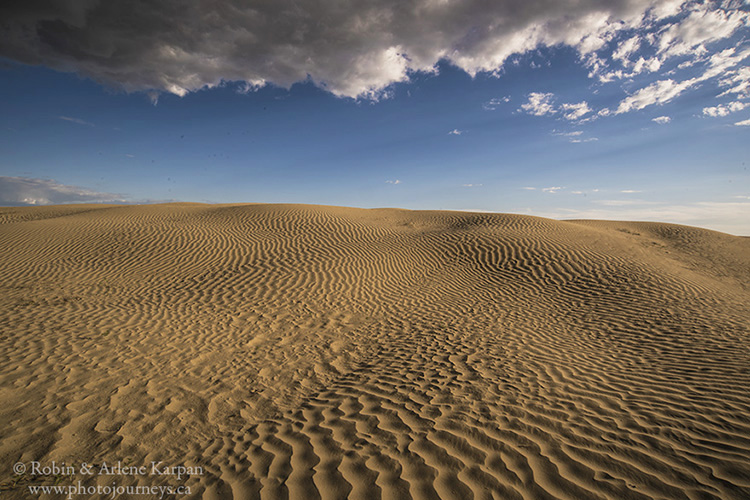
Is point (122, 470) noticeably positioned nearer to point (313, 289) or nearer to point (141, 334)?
point (141, 334)

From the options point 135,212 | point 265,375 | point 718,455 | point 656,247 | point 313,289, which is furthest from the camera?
point 135,212

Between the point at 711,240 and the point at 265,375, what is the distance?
27408 millimetres

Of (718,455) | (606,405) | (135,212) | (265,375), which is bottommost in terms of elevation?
(265,375)

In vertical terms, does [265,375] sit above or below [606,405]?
below

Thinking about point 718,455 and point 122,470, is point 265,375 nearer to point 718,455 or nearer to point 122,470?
point 122,470

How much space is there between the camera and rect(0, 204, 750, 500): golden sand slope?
297 cm

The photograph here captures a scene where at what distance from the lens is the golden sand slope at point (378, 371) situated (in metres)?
2.97

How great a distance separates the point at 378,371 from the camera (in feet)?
18.7

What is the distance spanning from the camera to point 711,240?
1995cm

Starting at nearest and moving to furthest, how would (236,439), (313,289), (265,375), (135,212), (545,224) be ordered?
1. (236,439)
2. (265,375)
3. (313,289)
4. (545,224)
5. (135,212)

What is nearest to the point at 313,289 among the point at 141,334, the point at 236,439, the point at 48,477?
the point at 141,334

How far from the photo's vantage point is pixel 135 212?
2130cm

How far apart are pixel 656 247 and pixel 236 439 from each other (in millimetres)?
21627

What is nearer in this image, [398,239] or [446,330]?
[446,330]
